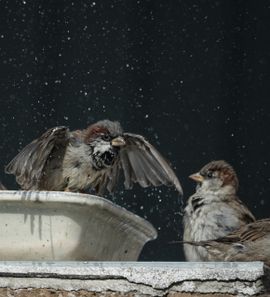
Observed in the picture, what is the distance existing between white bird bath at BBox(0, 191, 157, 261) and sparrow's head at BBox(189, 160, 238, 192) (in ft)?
6.73

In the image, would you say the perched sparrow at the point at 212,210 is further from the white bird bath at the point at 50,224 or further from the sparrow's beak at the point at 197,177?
the white bird bath at the point at 50,224

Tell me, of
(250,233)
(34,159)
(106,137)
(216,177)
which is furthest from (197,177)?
(34,159)

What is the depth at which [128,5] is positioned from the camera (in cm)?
666

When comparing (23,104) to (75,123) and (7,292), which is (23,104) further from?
(7,292)

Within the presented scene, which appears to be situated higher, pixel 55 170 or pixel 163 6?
pixel 163 6

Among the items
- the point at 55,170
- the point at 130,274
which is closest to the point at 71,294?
the point at 130,274

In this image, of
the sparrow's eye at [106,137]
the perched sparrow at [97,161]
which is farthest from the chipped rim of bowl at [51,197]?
the sparrow's eye at [106,137]

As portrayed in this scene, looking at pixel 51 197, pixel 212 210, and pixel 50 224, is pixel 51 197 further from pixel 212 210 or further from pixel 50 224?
pixel 212 210

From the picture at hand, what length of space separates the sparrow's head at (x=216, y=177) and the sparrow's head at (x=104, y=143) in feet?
2.13

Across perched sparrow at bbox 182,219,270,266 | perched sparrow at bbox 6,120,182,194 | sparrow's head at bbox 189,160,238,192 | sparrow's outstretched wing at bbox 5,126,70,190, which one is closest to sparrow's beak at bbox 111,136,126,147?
perched sparrow at bbox 6,120,182,194

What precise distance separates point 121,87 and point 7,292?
10.8 ft

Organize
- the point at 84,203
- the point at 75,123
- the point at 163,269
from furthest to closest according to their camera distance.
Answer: the point at 75,123
the point at 84,203
the point at 163,269

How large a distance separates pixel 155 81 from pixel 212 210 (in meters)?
1.29

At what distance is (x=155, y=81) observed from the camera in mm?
6598
